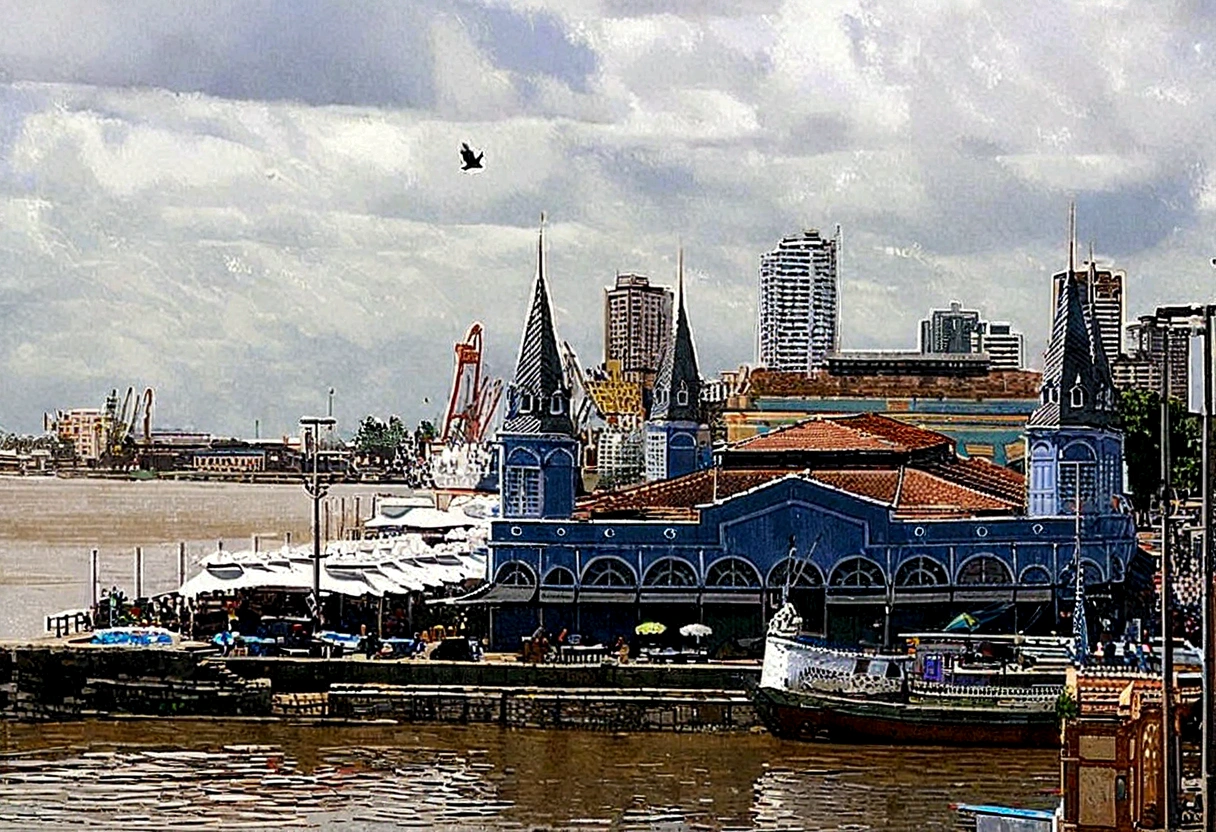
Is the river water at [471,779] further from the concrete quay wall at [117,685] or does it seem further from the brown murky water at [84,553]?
the brown murky water at [84,553]

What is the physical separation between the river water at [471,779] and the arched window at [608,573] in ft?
23.6

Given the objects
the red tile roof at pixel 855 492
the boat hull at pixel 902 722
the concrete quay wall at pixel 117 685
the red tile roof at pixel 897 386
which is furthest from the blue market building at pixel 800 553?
the red tile roof at pixel 897 386

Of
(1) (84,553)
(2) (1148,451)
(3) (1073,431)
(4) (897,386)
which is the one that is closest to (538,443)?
(3) (1073,431)

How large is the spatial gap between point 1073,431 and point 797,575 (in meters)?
9.14

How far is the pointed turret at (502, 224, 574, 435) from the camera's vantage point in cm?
6556

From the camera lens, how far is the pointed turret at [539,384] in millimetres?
65562

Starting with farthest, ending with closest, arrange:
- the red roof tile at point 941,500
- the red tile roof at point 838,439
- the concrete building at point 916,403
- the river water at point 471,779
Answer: the concrete building at point 916,403
the red tile roof at point 838,439
the red roof tile at point 941,500
the river water at point 471,779

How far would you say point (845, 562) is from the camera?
6256 centimetres

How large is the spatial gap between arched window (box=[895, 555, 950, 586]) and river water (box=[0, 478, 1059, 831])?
8921mm

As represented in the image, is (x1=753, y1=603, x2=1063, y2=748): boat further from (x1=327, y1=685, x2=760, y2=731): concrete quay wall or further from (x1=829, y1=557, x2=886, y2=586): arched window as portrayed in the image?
(x1=829, y1=557, x2=886, y2=586): arched window

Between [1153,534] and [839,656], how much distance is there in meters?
43.9

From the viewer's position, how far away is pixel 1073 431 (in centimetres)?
6581

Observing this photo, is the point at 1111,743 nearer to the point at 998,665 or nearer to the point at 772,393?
the point at 998,665

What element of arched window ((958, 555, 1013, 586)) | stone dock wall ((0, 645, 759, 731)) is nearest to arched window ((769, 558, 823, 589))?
arched window ((958, 555, 1013, 586))
